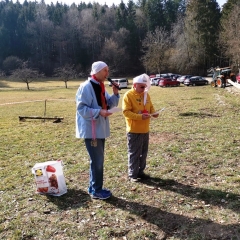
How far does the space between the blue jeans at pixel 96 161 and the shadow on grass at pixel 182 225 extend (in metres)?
0.49

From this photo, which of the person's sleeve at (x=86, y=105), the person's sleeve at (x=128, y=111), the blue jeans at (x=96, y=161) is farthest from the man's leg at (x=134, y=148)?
the person's sleeve at (x=86, y=105)

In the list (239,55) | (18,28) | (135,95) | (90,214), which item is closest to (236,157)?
(135,95)

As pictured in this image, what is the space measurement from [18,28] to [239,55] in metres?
68.0

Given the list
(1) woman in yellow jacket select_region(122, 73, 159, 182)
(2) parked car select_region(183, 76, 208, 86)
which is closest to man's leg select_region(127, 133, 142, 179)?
(1) woman in yellow jacket select_region(122, 73, 159, 182)

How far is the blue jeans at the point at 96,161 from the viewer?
3.88m

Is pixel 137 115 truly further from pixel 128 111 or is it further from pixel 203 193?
pixel 203 193

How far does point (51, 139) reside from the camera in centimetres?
864

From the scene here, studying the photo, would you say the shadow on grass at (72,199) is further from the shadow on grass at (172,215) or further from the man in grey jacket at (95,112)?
the man in grey jacket at (95,112)

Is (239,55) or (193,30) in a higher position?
(193,30)

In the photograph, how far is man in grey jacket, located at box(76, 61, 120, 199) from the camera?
12.0 ft

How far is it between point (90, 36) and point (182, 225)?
77.0 meters

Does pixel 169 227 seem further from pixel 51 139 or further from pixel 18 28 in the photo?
pixel 18 28

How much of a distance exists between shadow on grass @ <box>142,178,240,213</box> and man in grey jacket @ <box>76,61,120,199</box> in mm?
1076

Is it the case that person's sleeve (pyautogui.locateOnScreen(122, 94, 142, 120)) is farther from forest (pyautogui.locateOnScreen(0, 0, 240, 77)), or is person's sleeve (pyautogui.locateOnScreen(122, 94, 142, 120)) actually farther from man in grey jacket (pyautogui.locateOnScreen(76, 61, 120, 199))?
forest (pyautogui.locateOnScreen(0, 0, 240, 77))
